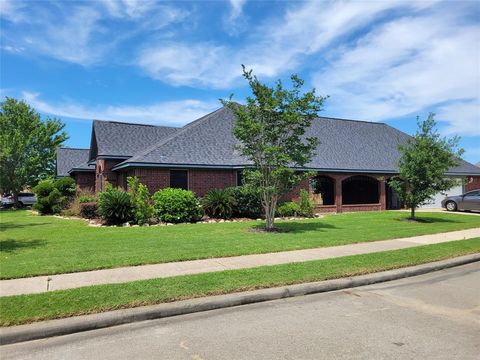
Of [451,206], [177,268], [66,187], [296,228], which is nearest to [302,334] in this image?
[177,268]

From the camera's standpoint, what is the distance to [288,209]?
1928cm

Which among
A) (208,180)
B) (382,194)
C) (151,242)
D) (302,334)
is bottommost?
(302,334)

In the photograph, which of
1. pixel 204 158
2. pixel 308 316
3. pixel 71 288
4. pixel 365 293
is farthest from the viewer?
pixel 204 158

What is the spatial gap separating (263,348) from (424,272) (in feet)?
17.2

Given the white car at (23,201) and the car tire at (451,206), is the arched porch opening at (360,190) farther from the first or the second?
the white car at (23,201)

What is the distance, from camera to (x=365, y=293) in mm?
6750

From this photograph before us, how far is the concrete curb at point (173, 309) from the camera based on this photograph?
4.73 m

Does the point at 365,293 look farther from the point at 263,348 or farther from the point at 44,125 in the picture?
the point at 44,125

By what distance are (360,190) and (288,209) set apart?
8667 mm

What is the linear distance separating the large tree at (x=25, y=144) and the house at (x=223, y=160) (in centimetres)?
683

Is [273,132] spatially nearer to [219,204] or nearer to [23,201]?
[219,204]

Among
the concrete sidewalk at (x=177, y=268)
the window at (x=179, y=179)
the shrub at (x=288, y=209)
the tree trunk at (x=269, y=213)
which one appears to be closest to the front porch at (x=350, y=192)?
the shrub at (x=288, y=209)

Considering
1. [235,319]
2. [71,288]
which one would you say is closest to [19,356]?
[71,288]

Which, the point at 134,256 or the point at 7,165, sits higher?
the point at 7,165
